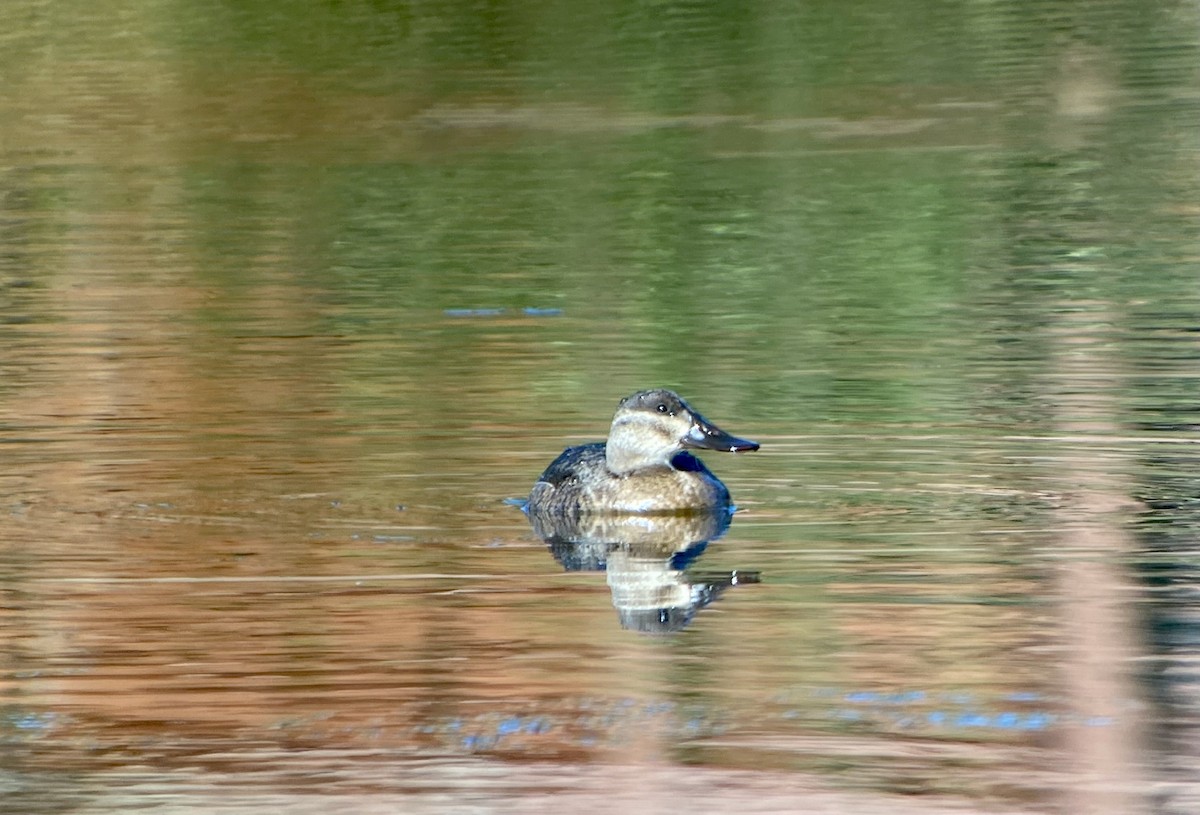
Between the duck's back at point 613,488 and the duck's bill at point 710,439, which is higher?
the duck's bill at point 710,439

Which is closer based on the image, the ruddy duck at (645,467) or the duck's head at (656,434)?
the ruddy duck at (645,467)

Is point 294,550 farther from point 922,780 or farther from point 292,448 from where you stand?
point 922,780

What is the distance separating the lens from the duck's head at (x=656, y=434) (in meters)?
10.8

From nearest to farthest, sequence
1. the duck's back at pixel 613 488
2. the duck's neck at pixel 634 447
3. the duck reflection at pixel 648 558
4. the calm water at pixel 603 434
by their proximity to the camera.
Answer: the calm water at pixel 603 434 < the duck reflection at pixel 648 558 < the duck's back at pixel 613 488 < the duck's neck at pixel 634 447

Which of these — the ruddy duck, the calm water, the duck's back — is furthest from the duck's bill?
the calm water

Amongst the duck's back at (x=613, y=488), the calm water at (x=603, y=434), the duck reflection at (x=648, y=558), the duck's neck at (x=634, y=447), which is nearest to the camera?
the calm water at (x=603, y=434)

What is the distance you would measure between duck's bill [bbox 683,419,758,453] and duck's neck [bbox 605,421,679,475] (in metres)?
0.08

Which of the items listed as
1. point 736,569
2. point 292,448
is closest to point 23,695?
point 736,569

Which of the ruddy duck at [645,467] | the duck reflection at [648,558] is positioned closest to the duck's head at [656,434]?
the ruddy duck at [645,467]

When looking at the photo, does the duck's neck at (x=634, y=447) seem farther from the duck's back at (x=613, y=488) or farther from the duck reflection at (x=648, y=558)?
the duck reflection at (x=648, y=558)

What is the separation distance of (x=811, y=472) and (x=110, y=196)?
12382 millimetres

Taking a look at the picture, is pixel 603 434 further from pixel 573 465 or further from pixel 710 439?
pixel 573 465

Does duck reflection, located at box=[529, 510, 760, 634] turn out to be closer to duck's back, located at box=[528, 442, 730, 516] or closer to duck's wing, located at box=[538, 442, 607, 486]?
duck's back, located at box=[528, 442, 730, 516]

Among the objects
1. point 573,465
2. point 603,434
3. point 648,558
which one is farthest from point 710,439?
point 603,434
